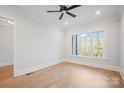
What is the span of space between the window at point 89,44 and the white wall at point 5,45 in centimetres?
426

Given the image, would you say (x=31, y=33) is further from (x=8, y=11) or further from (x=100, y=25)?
(x=100, y=25)

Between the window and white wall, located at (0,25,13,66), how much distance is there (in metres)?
4.26

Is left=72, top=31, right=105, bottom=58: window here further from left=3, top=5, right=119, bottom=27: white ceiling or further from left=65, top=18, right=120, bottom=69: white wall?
left=3, top=5, right=119, bottom=27: white ceiling

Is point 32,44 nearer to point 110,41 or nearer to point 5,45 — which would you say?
point 5,45

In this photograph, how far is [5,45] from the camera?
5016 millimetres

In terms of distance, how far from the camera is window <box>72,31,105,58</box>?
459 centimetres

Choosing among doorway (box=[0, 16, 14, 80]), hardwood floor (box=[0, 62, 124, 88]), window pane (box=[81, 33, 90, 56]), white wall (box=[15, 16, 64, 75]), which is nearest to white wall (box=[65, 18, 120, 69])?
window pane (box=[81, 33, 90, 56])

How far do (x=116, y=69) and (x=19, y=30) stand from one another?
15.5ft

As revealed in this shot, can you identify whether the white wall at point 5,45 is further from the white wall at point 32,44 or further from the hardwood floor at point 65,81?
the hardwood floor at point 65,81

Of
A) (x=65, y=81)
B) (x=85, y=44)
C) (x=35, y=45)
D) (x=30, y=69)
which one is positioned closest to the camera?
(x=65, y=81)

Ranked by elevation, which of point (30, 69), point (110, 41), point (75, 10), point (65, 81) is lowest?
point (65, 81)

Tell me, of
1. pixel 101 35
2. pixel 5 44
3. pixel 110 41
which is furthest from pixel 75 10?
pixel 5 44

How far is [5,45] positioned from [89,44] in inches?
205

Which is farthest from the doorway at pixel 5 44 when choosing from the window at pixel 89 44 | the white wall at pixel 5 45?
the window at pixel 89 44
